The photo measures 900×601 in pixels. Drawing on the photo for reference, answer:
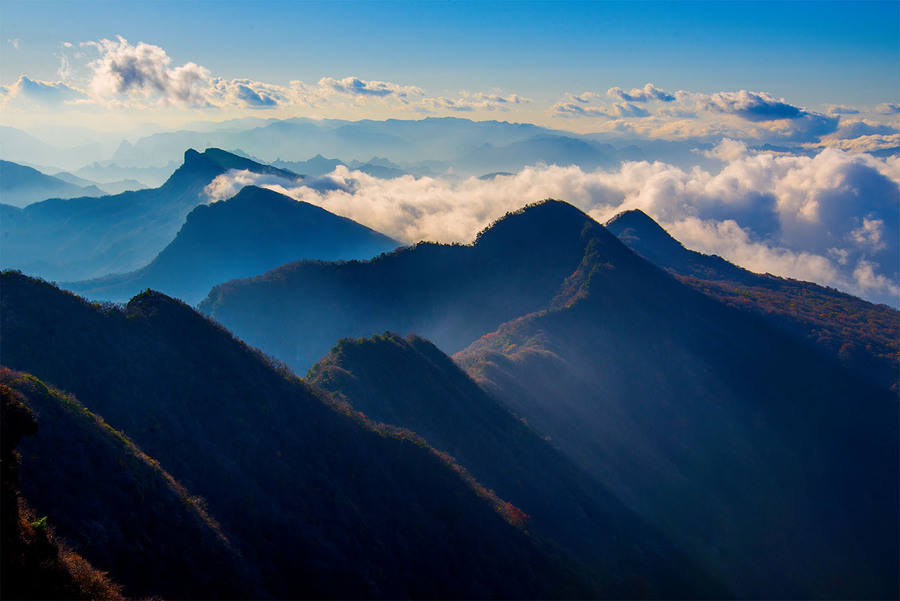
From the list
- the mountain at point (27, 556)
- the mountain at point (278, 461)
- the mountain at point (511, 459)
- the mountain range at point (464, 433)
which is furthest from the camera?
the mountain at point (511, 459)

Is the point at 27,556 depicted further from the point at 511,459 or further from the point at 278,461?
the point at 511,459

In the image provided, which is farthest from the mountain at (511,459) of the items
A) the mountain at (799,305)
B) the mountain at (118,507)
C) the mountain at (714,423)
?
the mountain at (799,305)

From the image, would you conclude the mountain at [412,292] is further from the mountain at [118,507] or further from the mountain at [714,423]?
the mountain at [118,507]

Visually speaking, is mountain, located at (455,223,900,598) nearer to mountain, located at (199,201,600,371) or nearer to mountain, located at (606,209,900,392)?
mountain, located at (606,209,900,392)

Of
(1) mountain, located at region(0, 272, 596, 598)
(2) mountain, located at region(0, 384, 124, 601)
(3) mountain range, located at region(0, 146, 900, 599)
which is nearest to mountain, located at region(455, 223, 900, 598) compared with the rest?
(3) mountain range, located at region(0, 146, 900, 599)

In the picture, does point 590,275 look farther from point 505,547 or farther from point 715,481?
point 505,547

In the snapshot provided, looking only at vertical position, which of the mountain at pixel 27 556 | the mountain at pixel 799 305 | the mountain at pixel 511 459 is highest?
the mountain at pixel 799 305
